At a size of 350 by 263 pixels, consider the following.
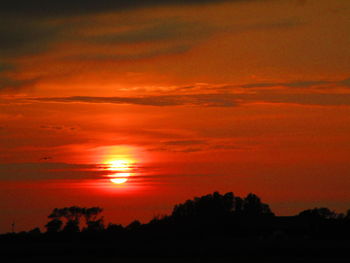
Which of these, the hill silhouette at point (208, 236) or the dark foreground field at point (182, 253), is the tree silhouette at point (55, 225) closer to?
the hill silhouette at point (208, 236)

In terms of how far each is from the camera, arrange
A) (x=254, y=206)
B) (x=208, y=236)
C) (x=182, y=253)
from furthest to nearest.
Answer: (x=254, y=206)
(x=208, y=236)
(x=182, y=253)

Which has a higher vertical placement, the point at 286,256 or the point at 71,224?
the point at 71,224

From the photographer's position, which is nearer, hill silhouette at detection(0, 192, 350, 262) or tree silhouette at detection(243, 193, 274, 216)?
hill silhouette at detection(0, 192, 350, 262)

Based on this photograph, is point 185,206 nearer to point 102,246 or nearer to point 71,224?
point 71,224

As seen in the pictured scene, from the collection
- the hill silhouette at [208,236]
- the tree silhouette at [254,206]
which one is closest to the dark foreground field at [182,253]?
the hill silhouette at [208,236]

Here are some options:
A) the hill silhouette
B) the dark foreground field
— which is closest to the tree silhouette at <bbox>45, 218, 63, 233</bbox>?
the hill silhouette

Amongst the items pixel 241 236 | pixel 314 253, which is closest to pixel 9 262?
pixel 314 253

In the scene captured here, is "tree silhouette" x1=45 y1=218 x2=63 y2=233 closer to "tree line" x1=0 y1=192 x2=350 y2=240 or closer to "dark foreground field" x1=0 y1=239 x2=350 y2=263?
"tree line" x1=0 y1=192 x2=350 y2=240

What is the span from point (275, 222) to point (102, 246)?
4673 cm

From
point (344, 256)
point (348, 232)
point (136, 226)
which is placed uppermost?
point (136, 226)

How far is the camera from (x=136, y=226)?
115250 millimetres

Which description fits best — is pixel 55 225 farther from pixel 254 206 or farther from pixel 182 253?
pixel 182 253

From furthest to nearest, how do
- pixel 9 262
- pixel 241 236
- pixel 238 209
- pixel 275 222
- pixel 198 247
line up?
pixel 238 209
pixel 275 222
pixel 241 236
pixel 198 247
pixel 9 262

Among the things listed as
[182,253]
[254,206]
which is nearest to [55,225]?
[254,206]
